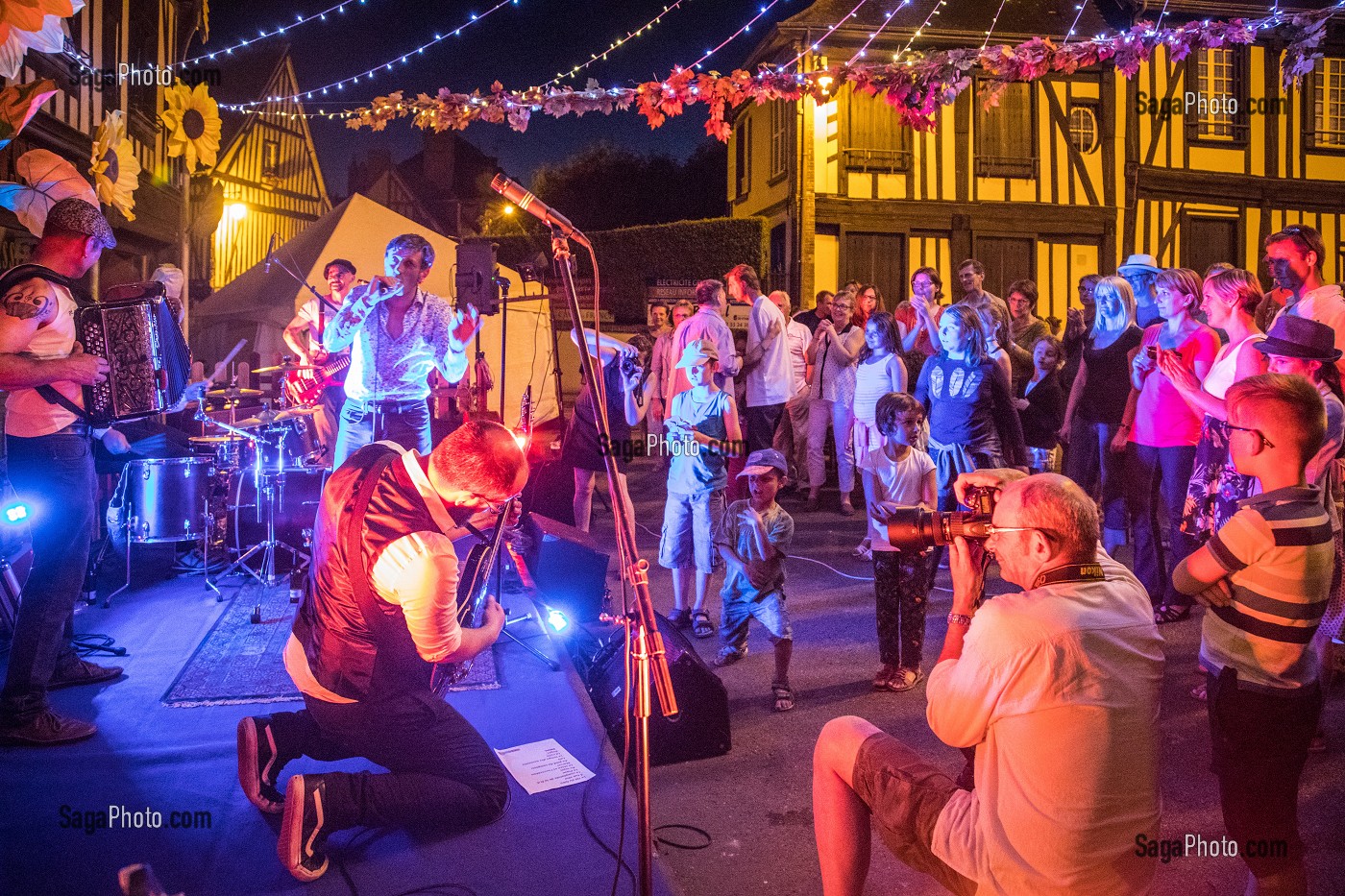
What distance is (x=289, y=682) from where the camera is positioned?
4637mm

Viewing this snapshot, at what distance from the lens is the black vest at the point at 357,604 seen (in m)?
2.82

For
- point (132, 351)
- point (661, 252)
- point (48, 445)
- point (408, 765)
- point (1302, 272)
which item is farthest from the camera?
point (661, 252)

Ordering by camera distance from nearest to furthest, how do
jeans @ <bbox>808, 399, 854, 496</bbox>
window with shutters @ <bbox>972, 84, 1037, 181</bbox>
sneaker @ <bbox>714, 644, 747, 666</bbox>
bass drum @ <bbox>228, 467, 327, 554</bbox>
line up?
sneaker @ <bbox>714, 644, 747, 666</bbox> < bass drum @ <bbox>228, 467, 327, 554</bbox> < jeans @ <bbox>808, 399, 854, 496</bbox> < window with shutters @ <bbox>972, 84, 1037, 181</bbox>

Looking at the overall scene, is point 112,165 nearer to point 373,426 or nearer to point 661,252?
point 373,426

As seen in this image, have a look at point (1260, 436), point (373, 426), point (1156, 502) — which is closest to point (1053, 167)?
point (1156, 502)

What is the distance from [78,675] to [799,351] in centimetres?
721

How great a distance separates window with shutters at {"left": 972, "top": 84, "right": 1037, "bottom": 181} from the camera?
17.3 m

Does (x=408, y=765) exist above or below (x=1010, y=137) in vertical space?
below

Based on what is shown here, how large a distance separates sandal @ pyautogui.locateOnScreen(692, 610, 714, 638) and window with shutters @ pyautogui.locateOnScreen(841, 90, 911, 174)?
13670 mm

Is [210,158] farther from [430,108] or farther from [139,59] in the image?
[139,59]

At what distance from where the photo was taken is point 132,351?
14.0 feet

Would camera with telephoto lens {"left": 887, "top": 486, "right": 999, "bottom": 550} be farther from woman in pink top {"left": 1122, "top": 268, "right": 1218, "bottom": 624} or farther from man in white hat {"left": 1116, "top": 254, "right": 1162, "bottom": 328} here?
man in white hat {"left": 1116, "top": 254, "right": 1162, "bottom": 328}

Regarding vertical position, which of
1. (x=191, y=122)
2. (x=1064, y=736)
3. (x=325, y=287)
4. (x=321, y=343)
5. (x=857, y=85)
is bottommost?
(x=1064, y=736)

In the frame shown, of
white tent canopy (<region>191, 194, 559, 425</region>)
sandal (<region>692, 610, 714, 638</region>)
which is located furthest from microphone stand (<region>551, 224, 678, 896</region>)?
white tent canopy (<region>191, 194, 559, 425</region>)
